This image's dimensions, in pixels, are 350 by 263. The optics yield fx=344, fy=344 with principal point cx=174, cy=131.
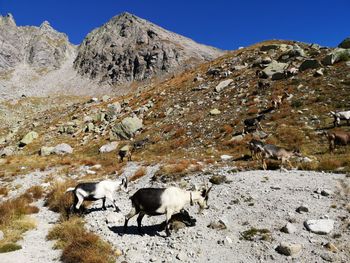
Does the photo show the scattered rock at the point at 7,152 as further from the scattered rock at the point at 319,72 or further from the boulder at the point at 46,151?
the scattered rock at the point at 319,72

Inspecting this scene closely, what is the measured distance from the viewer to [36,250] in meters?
13.3

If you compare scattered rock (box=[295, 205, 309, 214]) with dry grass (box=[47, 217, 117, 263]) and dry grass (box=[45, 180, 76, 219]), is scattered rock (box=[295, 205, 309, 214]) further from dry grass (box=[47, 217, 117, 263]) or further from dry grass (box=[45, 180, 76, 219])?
dry grass (box=[45, 180, 76, 219])

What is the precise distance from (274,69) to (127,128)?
868 inches

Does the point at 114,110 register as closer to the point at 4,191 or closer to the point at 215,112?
the point at 215,112

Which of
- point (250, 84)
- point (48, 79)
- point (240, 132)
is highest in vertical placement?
point (48, 79)

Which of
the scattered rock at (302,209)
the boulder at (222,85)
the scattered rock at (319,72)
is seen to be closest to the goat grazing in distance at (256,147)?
the scattered rock at (302,209)

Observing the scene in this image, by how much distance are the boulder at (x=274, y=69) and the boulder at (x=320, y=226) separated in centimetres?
3585

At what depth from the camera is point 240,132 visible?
105 ft

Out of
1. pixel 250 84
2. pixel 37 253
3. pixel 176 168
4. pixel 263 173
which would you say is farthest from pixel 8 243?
pixel 250 84

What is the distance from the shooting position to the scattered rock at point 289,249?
10844mm

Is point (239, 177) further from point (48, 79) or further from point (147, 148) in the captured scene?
point (48, 79)

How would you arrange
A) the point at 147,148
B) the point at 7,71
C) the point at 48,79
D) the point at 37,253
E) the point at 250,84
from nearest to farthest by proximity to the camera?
the point at 37,253 → the point at 147,148 → the point at 250,84 → the point at 48,79 → the point at 7,71

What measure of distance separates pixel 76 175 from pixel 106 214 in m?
11.7

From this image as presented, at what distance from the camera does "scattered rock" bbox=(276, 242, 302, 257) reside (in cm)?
1084
